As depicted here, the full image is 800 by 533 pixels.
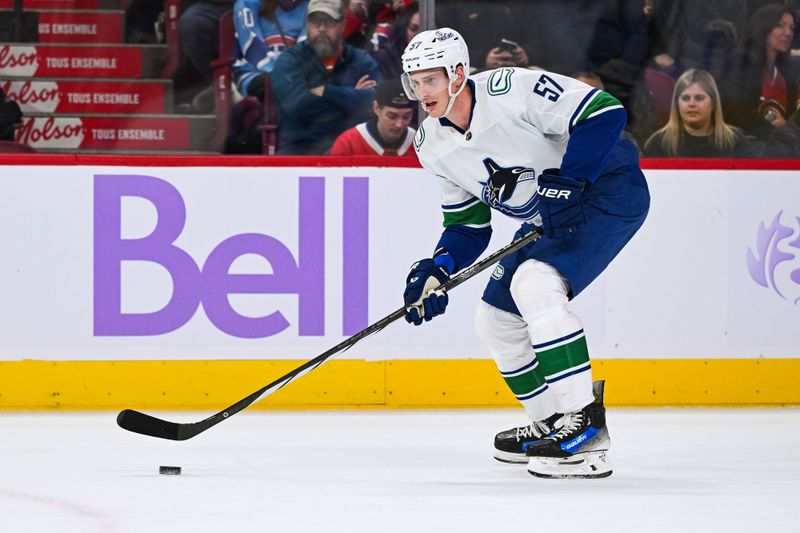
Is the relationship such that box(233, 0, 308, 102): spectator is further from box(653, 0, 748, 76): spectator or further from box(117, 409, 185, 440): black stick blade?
box(117, 409, 185, 440): black stick blade

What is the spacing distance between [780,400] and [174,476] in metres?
2.34

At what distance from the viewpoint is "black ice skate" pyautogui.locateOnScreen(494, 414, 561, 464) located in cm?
348

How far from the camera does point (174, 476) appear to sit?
3.17m

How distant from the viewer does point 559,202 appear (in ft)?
10.1

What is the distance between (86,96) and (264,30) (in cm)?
70

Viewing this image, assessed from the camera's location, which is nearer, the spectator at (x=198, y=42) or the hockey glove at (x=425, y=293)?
the hockey glove at (x=425, y=293)

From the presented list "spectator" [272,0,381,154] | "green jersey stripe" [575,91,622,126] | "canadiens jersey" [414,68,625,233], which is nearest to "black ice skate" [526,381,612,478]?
"canadiens jersey" [414,68,625,233]

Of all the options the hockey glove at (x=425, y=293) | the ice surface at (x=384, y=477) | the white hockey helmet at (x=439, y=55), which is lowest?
the ice surface at (x=384, y=477)

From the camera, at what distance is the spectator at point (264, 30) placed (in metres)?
5.01

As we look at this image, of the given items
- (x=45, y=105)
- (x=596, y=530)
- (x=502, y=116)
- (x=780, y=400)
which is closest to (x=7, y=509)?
(x=596, y=530)

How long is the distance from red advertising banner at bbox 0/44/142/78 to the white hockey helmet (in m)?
1.96

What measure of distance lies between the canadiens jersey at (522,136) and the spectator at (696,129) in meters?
1.56

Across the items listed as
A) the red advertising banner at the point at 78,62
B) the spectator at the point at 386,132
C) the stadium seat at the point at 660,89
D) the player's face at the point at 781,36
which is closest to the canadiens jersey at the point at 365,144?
the spectator at the point at 386,132

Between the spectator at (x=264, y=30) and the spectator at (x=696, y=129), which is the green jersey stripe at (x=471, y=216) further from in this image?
the spectator at (x=264, y=30)
